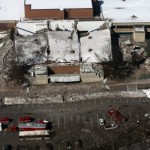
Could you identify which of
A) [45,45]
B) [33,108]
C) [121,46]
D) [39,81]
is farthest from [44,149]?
[121,46]

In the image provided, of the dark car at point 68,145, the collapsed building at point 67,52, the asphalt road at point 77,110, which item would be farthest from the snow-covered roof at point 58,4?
the dark car at point 68,145

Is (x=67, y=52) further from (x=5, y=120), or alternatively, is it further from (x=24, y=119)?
(x=5, y=120)

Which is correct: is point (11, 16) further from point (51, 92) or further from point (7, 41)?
point (51, 92)

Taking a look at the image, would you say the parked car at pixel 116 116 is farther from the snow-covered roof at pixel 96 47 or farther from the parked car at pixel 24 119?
the parked car at pixel 24 119

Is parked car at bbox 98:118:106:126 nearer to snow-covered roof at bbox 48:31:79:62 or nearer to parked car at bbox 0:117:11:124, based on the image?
parked car at bbox 0:117:11:124

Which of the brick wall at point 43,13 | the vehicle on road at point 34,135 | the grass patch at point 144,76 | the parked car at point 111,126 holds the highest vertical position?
the brick wall at point 43,13


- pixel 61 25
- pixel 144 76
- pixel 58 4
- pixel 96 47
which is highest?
pixel 58 4

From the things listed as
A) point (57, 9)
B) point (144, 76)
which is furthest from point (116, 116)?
point (57, 9)
